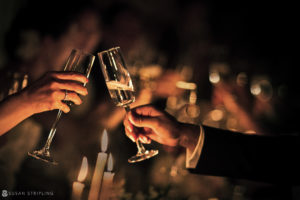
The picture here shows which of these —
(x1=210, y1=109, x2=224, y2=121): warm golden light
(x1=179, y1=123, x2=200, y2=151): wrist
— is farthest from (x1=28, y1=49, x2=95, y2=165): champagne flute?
(x1=210, y1=109, x2=224, y2=121): warm golden light

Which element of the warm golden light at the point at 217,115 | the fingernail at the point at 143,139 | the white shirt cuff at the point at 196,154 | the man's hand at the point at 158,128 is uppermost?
the man's hand at the point at 158,128

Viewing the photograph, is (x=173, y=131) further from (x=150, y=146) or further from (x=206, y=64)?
(x=206, y=64)

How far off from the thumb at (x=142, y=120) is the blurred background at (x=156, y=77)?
311 mm

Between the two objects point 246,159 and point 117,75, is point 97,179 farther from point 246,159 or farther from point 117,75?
point 246,159

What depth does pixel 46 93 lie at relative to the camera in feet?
4.23

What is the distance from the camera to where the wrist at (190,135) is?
1.53 m

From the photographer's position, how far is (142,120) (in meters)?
1.42

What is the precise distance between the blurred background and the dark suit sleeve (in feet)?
0.80

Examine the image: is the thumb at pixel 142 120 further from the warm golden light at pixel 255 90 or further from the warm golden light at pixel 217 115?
the warm golden light at pixel 255 90

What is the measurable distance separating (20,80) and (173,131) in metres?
1.23

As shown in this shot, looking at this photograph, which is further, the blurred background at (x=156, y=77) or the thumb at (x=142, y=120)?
the blurred background at (x=156, y=77)

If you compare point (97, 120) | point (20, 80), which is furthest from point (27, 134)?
point (97, 120)

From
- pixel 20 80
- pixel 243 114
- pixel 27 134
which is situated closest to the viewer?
pixel 20 80

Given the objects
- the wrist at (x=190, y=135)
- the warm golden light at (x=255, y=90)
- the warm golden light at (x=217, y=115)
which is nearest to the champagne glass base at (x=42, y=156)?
the wrist at (x=190, y=135)
